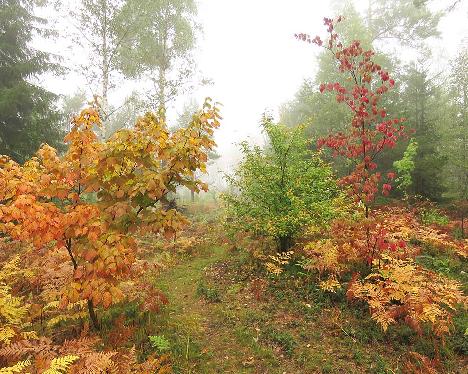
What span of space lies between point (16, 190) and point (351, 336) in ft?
19.0

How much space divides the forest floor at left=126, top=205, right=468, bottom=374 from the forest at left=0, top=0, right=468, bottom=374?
3 cm

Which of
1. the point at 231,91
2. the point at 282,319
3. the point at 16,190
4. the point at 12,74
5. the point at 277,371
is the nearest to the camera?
the point at 16,190

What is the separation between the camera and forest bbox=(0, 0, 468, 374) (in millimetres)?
4457

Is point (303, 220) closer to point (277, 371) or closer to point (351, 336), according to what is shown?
point (351, 336)

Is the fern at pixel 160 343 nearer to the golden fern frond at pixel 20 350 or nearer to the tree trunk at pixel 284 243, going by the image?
the golden fern frond at pixel 20 350

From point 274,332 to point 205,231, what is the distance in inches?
323

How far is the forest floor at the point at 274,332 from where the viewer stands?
5.24 metres

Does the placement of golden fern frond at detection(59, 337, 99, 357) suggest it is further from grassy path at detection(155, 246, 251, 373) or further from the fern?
grassy path at detection(155, 246, 251, 373)

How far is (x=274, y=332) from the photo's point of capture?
6.00 m

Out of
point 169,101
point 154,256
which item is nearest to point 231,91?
point 169,101

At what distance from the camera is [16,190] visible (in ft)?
14.3

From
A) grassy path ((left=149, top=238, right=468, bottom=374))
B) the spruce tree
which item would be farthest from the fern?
the spruce tree

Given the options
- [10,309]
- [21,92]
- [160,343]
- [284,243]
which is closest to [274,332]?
[160,343]

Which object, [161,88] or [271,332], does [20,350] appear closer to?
[271,332]
